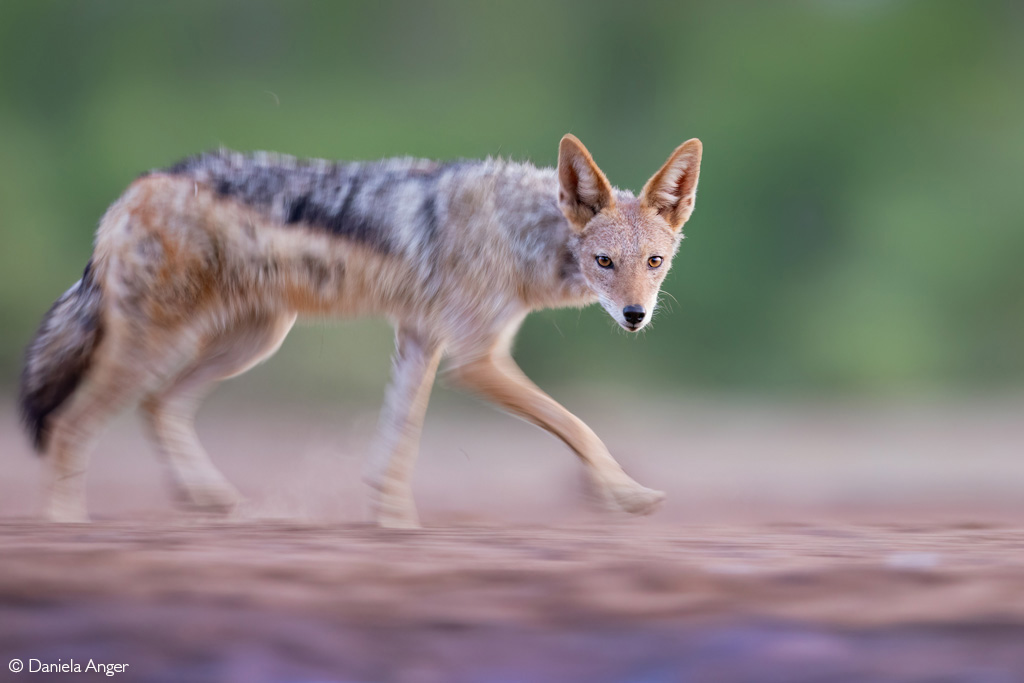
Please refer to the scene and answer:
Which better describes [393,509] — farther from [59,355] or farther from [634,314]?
[59,355]

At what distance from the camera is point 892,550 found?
3.00 metres


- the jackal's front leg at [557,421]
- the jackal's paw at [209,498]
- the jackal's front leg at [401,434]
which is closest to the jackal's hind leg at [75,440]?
the jackal's paw at [209,498]

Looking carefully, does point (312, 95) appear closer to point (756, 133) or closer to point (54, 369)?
point (756, 133)

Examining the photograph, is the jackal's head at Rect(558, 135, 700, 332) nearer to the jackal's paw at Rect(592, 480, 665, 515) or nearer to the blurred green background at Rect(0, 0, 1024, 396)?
the jackal's paw at Rect(592, 480, 665, 515)

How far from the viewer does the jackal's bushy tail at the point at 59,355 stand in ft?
13.1

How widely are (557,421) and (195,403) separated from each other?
5.10 ft

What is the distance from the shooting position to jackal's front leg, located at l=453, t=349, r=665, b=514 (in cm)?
370

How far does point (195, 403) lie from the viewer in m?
4.35

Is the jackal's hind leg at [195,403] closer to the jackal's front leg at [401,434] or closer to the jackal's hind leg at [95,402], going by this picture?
A: the jackal's hind leg at [95,402]

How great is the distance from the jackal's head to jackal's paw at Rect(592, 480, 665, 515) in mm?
557

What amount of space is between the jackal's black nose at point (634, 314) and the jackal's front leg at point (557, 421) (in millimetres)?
392

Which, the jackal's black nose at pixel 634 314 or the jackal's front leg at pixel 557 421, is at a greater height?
the jackal's black nose at pixel 634 314

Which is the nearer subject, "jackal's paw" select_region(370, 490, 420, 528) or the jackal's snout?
the jackal's snout

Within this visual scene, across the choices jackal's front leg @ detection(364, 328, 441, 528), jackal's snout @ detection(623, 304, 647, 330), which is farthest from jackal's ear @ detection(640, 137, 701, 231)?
jackal's front leg @ detection(364, 328, 441, 528)
